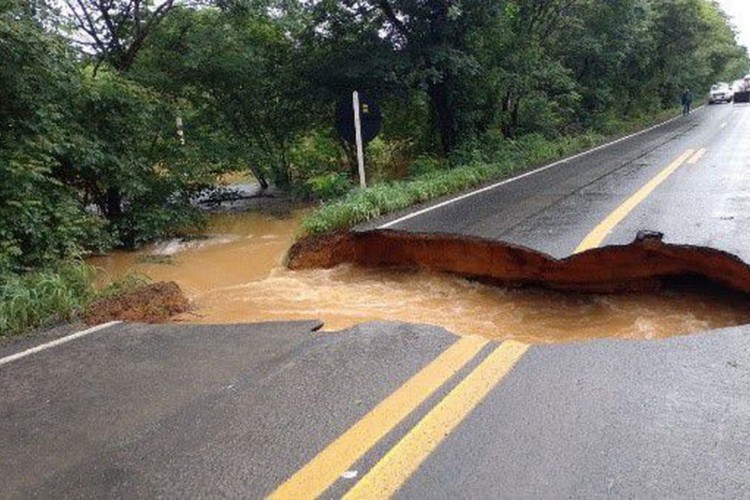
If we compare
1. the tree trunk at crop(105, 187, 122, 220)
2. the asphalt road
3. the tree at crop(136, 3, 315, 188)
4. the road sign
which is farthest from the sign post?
the asphalt road

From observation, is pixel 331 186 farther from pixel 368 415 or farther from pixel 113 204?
pixel 368 415

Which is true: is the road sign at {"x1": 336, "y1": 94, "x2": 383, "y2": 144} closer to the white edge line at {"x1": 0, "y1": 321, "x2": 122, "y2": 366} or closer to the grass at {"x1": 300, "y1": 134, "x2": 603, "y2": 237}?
the grass at {"x1": 300, "y1": 134, "x2": 603, "y2": 237}

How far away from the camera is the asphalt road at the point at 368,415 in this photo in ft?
8.57

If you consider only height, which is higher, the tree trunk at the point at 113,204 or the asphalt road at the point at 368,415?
the tree trunk at the point at 113,204

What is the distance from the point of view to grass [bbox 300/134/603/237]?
864 centimetres

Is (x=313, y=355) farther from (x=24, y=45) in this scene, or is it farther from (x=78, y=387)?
(x=24, y=45)

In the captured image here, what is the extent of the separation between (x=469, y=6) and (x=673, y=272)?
9.31 m

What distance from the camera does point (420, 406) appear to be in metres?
3.23

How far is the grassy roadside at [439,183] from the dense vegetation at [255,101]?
5 centimetres

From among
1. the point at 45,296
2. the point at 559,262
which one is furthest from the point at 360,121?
the point at 45,296

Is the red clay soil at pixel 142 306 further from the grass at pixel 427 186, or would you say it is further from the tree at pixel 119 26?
the tree at pixel 119 26

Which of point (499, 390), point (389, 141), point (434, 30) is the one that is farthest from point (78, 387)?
point (389, 141)

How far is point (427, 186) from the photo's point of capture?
425 inches

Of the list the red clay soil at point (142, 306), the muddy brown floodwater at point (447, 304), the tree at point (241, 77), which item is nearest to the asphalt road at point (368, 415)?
the red clay soil at point (142, 306)
